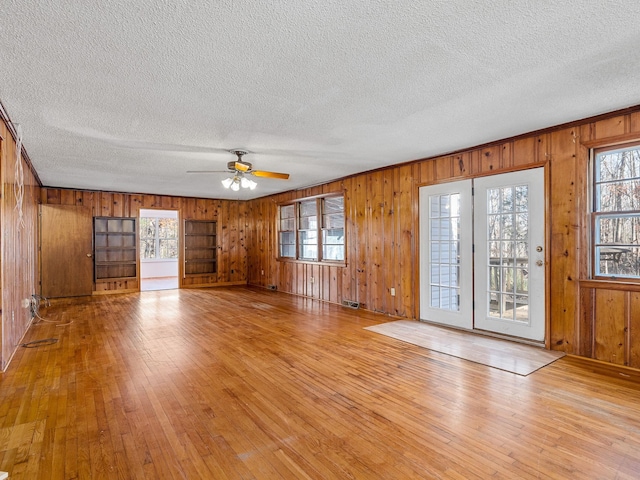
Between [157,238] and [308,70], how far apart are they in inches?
412

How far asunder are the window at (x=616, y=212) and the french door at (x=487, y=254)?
482 millimetres

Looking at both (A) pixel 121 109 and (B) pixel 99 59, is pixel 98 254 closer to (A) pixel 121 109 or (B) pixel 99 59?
(A) pixel 121 109

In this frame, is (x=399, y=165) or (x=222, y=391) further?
(x=399, y=165)

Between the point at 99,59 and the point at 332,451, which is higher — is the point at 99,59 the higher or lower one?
the higher one

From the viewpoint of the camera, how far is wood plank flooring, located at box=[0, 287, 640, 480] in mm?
1844

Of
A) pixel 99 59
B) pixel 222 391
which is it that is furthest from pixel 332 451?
pixel 99 59

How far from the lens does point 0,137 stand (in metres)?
3.16

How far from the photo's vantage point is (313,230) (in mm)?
7430

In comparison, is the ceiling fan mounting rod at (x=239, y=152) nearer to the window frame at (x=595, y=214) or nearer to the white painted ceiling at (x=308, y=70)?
the white painted ceiling at (x=308, y=70)

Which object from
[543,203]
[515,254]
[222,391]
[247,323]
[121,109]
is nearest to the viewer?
[222,391]

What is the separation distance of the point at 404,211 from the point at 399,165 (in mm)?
736

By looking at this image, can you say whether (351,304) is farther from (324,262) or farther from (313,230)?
(313,230)

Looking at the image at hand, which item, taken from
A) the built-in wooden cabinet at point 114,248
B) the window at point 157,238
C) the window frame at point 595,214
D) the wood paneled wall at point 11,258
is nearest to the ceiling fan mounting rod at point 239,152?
the wood paneled wall at point 11,258

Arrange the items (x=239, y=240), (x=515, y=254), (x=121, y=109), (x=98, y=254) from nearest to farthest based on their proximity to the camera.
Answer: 1. (x=121, y=109)
2. (x=515, y=254)
3. (x=98, y=254)
4. (x=239, y=240)
